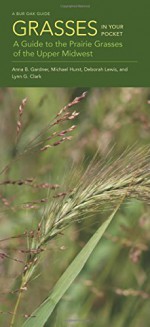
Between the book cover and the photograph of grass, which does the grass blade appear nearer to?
the photograph of grass

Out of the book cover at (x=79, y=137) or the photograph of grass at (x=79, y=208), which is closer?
→ the photograph of grass at (x=79, y=208)

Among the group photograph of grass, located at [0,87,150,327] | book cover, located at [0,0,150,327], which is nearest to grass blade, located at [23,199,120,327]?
photograph of grass, located at [0,87,150,327]

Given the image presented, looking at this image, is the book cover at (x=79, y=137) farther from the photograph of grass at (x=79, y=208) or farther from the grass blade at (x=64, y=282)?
the grass blade at (x=64, y=282)

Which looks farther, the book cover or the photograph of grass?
the book cover

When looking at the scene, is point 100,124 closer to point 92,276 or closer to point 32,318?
point 92,276

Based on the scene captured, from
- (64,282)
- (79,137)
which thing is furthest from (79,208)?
(79,137)

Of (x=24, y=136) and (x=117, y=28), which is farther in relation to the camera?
(x=24, y=136)

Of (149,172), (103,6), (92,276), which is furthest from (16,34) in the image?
(149,172)

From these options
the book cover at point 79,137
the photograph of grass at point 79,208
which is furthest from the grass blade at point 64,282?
the book cover at point 79,137
